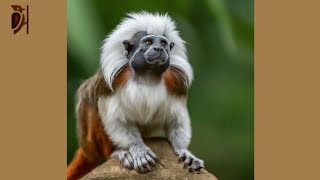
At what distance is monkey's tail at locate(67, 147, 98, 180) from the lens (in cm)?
563

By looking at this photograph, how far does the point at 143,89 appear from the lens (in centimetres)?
499

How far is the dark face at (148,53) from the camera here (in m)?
4.83

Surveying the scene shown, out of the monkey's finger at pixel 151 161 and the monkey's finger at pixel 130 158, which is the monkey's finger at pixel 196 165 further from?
the monkey's finger at pixel 130 158

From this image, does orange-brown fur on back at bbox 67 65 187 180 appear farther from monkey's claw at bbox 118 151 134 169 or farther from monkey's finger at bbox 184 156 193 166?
monkey's finger at bbox 184 156 193 166

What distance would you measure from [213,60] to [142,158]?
0.94 meters

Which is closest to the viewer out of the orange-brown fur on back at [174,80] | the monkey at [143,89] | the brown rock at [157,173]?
the brown rock at [157,173]

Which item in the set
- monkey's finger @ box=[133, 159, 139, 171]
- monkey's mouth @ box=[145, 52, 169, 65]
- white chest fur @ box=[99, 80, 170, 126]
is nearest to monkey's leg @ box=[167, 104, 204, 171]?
white chest fur @ box=[99, 80, 170, 126]

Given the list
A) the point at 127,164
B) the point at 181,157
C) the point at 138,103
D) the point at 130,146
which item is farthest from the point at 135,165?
the point at 138,103

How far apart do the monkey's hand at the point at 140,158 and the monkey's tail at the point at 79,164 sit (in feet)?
2.48

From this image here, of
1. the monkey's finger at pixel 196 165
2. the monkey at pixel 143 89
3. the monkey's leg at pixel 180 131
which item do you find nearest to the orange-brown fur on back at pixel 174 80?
the monkey at pixel 143 89

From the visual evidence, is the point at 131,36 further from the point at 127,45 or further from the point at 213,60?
the point at 213,60

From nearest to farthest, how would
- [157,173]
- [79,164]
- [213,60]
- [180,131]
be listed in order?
[157,173]
[180,131]
[213,60]
[79,164]

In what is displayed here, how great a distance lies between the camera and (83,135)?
5586 millimetres

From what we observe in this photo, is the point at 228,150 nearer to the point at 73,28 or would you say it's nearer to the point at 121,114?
the point at 121,114
